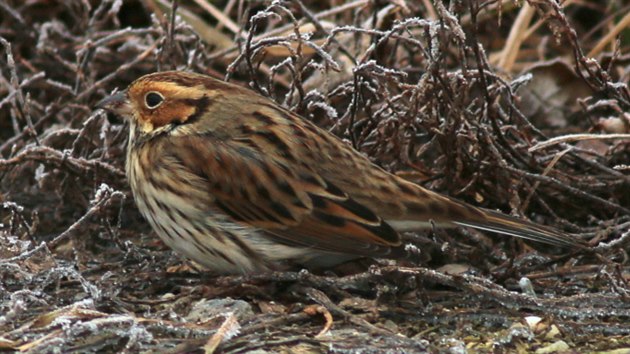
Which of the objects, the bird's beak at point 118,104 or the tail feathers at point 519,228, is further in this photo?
the bird's beak at point 118,104

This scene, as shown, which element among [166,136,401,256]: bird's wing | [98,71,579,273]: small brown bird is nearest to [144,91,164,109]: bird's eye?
[98,71,579,273]: small brown bird

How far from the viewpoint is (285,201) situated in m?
3.56

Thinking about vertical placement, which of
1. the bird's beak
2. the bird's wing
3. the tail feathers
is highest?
Answer: the bird's beak

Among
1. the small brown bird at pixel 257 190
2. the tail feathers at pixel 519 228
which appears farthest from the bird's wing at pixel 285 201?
the tail feathers at pixel 519 228

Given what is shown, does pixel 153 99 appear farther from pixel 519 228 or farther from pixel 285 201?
pixel 519 228

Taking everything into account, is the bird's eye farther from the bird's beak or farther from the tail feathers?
the tail feathers

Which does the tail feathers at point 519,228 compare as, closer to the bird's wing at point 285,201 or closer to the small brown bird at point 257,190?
the small brown bird at point 257,190

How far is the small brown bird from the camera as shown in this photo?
3533mm

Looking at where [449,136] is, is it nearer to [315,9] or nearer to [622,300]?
[622,300]

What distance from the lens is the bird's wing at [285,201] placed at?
11.4 ft

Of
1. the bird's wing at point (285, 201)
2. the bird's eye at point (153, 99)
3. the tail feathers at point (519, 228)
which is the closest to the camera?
the bird's wing at point (285, 201)

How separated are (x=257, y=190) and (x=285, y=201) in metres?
0.09

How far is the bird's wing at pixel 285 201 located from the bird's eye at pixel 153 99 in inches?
8.8

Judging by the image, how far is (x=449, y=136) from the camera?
3863mm
